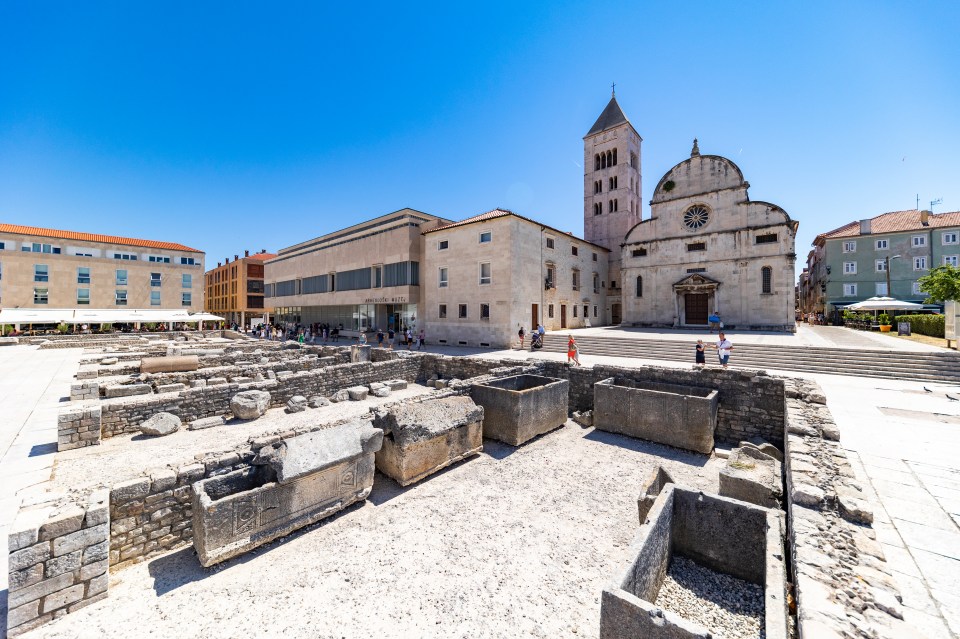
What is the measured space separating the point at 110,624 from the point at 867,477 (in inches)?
389

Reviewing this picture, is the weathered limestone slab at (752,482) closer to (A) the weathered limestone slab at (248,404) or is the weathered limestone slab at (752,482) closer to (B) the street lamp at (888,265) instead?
(A) the weathered limestone slab at (248,404)

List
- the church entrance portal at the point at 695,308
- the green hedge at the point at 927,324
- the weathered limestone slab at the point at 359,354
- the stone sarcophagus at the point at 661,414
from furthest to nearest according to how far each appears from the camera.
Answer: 1. the church entrance portal at the point at 695,308
2. the green hedge at the point at 927,324
3. the weathered limestone slab at the point at 359,354
4. the stone sarcophagus at the point at 661,414

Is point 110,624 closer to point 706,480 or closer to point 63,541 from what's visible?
point 63,541

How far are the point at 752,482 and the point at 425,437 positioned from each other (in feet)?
18.8

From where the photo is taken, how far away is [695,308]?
3045 cm

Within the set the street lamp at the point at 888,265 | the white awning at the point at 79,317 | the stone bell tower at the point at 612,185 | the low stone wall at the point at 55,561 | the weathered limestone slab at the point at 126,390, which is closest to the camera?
the low stone wall at the point at 55,561

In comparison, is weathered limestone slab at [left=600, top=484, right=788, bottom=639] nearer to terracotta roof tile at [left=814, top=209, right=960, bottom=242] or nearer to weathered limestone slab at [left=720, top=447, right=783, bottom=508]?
weathered limestone slab at [left=720, top=447, right=783, bottom=508]

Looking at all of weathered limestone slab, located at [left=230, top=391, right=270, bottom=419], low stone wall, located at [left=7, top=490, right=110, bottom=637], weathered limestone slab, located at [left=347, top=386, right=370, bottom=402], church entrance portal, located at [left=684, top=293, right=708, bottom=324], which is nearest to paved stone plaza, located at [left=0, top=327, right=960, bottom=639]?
low stone wall, located at [left=7, top=490, right=110, bottom=637]

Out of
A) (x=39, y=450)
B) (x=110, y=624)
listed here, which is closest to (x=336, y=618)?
(x=110, y=624)

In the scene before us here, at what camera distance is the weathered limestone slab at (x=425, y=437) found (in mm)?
7085

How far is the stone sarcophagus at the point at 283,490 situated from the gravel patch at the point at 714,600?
4863 millimetres

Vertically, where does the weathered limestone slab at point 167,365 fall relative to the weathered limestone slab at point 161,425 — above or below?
above

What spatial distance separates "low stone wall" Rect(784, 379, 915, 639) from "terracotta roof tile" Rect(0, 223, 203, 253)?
6553 centimetres

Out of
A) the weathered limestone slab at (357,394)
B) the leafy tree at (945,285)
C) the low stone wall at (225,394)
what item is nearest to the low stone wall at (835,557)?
the weathered limestone slab at (357,394)
